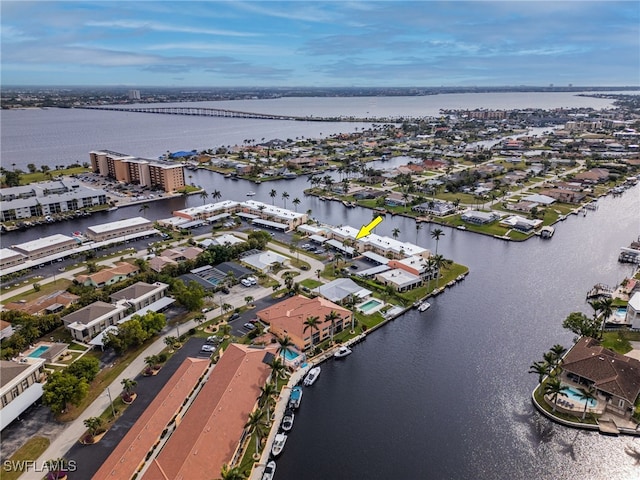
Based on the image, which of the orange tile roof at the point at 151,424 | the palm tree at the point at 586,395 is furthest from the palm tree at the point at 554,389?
the orange tile roof at the point at 151,424

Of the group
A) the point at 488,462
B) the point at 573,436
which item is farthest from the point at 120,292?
the point at 573,436

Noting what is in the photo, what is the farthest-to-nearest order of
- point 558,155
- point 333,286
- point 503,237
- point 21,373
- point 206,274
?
point 558,155 → point 503,237 → point 206,274 → point 333,286 → point 21,373

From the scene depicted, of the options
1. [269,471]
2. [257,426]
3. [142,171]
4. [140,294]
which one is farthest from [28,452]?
[142,171]

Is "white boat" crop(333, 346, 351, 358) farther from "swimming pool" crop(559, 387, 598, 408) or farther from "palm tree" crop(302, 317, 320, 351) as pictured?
"swimming pool" crop(559, 387, 598, 408)

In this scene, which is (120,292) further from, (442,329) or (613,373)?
(613,373)

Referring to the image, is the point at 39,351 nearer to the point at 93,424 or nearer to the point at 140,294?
the point at 140,294

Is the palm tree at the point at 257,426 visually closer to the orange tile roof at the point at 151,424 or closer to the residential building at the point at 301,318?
the orange tile roof at the point at 151,424
